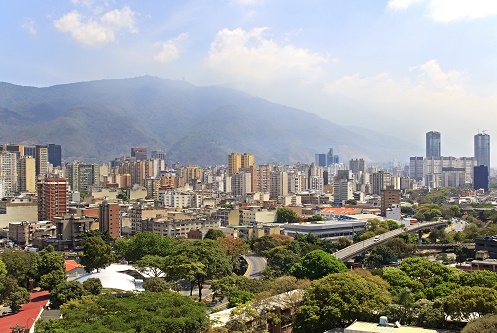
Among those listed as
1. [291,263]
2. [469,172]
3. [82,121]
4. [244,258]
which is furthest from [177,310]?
[82,121]

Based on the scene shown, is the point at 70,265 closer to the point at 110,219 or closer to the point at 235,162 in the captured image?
the point at 110,219

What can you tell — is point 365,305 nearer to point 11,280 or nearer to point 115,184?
point 11,280

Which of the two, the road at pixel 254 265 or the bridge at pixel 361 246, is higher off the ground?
the bridge at pixel 361 246

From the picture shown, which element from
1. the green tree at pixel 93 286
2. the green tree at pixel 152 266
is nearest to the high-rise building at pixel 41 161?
the green tree at pixel 152 266

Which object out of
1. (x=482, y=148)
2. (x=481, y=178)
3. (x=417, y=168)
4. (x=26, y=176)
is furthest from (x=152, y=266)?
(x=482, y=148)

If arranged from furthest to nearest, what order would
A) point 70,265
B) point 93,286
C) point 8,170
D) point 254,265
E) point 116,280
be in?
point 8,170
point 254,265
point 70,265
point 116,280
point 93,286

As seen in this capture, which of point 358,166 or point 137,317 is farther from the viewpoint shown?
point 358,166

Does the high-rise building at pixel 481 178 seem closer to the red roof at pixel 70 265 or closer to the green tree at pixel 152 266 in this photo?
the red roof at pixel 70 265
